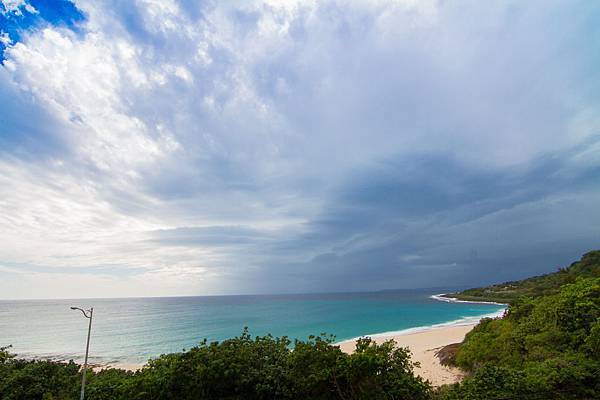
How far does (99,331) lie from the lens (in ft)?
204

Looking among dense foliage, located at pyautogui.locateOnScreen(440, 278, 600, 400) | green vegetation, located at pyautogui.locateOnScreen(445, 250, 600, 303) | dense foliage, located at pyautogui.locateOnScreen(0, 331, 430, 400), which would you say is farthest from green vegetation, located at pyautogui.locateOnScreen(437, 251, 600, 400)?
green vegetation, located at pyautogui.locateOnScreen(445, 250, 600, 303)

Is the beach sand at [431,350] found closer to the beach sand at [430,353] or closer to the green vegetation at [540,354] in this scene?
the beach sand at [430,353]

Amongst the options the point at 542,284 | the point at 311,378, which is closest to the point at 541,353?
the point at 311,378

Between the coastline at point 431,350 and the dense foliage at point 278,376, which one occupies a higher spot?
the dense foliage at point 278,376

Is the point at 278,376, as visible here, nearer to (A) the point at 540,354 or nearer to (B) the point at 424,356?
(A) the point at 540,354

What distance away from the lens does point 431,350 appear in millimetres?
31938

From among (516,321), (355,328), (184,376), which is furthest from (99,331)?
(516,321)

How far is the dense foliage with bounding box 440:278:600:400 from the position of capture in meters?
10.5

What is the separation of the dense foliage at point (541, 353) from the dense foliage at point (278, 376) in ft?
6.54

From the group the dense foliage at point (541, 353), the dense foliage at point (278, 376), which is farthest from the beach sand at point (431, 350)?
the dense foliage at point (278, 376)

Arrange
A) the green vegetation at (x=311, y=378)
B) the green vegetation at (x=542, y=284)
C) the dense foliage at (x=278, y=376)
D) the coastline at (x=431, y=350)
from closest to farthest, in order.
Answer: the green vegetation at (x=311, y=378), the dense foliage at (x=278, y=376), the coastline at (x=431, y=350), the green vegetation at (x=542, y=284)

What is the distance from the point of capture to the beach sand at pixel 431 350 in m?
21.9

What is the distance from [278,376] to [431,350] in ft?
85.2

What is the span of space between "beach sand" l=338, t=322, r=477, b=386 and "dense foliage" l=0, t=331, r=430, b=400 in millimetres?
8002
